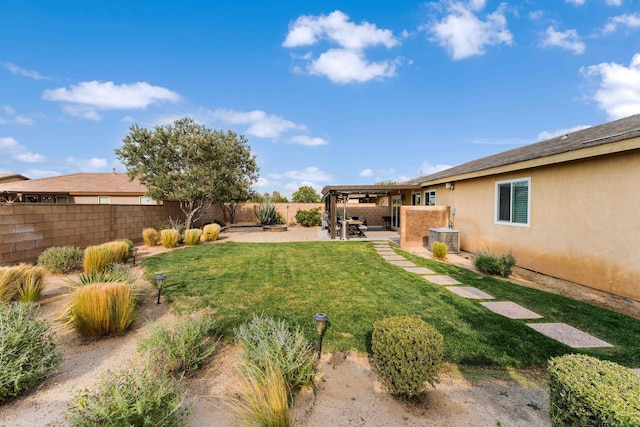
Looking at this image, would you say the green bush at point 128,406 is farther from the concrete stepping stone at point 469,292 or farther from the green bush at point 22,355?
the concrete stepping stone at point 469,292

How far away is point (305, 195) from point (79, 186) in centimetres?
2540

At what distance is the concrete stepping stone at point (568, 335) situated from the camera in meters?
3.28

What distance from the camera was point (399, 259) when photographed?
326 inches

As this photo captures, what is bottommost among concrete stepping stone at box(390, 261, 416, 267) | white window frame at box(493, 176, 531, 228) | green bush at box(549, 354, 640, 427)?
concrete stepping stone at box(390, 261, 416, 267)

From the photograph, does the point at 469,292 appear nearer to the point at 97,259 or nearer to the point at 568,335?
the point at 568,335

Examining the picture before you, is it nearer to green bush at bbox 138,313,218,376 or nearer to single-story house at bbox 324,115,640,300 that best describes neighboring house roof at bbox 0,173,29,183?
green bush at bbox 138,313,218,376

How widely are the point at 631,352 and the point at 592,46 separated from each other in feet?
40.2

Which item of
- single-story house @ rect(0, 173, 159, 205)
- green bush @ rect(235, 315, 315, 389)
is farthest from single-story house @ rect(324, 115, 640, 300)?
single-story house @ rect(0, 173, 159, 205)

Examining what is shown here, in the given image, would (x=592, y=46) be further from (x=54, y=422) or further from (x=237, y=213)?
(x=237, y=213)

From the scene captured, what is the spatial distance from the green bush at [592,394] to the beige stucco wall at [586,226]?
16.5 ft

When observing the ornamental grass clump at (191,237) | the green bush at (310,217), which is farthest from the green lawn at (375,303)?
the green bush at (310,217)

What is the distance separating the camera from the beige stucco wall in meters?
4.82

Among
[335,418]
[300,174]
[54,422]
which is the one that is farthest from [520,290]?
[300,174]

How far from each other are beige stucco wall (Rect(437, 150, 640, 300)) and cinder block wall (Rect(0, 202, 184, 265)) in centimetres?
1257
